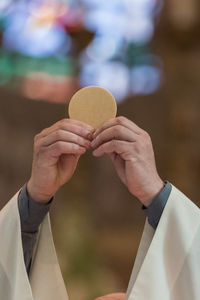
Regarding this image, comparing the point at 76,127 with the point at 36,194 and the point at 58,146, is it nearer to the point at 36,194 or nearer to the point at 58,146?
the point at 58,146

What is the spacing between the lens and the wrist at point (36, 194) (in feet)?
5.23

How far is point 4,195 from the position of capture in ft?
17.4

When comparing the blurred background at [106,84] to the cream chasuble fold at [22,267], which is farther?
the blurred background at [106,84]

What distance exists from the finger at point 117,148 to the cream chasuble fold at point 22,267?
285 mm

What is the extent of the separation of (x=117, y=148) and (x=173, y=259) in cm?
31

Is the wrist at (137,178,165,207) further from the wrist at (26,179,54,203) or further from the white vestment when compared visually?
the wrist at (26,179,54,203)

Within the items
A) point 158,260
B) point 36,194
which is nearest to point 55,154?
point 36,194

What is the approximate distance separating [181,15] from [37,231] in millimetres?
5295

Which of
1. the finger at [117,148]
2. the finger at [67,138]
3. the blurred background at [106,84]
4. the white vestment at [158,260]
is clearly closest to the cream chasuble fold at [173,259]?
the white vestment at [158,260]

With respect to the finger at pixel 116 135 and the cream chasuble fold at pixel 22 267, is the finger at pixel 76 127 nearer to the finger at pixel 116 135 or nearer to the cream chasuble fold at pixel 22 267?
the finger at pixel 116 135

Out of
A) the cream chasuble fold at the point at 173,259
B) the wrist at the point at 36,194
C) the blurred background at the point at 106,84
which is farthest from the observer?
the blurred background at the point at 106,84

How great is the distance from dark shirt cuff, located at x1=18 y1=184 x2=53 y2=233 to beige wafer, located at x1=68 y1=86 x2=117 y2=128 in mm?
258

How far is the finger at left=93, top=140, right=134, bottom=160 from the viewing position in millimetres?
1494

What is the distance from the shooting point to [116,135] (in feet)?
4.91
